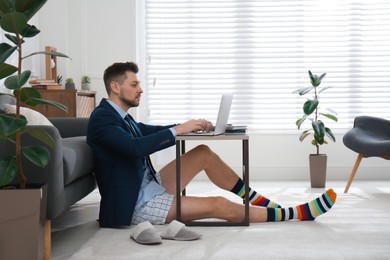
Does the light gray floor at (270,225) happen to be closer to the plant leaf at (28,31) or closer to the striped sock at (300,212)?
the striped sock at (300,212)

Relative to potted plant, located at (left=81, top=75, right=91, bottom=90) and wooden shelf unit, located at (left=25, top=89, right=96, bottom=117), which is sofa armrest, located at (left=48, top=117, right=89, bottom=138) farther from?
potted plant, located at (left=81, top=75, right=91, bottom=90)

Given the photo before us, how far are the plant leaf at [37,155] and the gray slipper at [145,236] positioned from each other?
2.43ft

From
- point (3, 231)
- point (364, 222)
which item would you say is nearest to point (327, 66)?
point (364, 222)

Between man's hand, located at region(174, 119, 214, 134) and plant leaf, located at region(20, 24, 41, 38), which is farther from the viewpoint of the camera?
man's hand, located at region(174, 119, 214, 134)

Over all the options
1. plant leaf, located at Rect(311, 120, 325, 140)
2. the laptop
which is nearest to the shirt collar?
the laptop

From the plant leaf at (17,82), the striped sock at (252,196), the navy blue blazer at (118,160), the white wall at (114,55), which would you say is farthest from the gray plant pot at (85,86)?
the plant leaf at (17,82)

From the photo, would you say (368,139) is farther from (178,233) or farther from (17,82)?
(17,82)

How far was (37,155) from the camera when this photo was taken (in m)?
2.41

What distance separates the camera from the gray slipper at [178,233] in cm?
300

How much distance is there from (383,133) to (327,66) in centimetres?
113

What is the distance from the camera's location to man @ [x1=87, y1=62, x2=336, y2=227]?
10.5 ft

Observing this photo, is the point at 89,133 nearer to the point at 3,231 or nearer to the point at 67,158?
the point at 67,158

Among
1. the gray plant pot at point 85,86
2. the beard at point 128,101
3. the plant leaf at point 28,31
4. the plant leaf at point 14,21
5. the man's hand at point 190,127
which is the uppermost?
the plant leaf at point 14,21

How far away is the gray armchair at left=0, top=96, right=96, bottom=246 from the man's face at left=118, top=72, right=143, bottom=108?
1.15 ft
